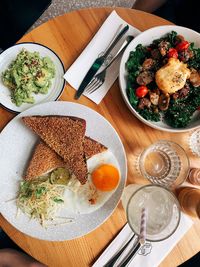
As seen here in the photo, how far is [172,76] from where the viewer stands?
1.41 meters

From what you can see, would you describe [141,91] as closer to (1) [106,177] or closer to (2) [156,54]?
(2) [156,54]

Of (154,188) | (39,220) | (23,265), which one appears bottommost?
(23,265)

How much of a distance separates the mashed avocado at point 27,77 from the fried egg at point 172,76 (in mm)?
443

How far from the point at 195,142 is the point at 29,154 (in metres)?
0.69

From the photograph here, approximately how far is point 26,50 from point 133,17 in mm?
482

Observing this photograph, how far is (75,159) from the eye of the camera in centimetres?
145

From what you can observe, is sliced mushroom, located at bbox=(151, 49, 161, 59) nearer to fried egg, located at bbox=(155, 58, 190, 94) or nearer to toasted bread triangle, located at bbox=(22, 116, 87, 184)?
fried egg, located at bbox=(155, 58, 190, 94)

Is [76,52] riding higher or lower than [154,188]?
higher

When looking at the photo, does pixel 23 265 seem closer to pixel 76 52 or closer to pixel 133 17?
pixel 76 52

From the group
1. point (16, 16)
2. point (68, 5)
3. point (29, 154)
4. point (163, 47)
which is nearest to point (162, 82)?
point (163, 47)

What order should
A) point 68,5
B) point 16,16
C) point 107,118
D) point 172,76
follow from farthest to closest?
1. point 68,5
2. point 16,16
3. point 107,118
4. point 172,76

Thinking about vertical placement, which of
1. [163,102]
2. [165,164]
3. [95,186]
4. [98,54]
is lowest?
[165,164]

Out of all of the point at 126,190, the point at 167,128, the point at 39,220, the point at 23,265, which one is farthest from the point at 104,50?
the point at 23,265

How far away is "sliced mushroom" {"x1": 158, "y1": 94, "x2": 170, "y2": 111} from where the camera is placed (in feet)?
4.75
